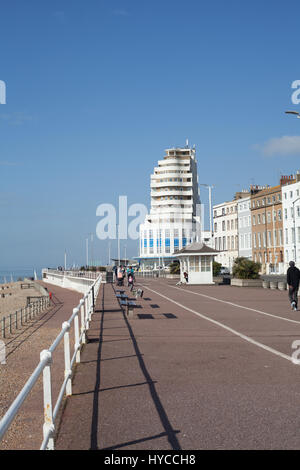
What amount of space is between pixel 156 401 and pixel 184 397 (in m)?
0.38

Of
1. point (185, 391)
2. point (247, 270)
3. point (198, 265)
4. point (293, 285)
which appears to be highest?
point (198, 265)

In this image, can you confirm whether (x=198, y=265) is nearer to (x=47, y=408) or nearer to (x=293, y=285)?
(x=293, y=285)

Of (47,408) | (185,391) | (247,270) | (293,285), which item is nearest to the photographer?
(47,408)

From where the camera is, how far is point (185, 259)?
4675cm

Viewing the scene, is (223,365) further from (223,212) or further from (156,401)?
(223,212)

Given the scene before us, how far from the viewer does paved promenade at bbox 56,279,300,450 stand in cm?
539

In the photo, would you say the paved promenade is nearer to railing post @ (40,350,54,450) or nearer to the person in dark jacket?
railing post @ (40,350,54,450)

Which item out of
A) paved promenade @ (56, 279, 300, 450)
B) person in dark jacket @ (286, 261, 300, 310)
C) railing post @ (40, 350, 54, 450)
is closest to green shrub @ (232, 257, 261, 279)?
person in dark jacket @ (286, 261, 300, 310)

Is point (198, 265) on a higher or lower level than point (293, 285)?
higher

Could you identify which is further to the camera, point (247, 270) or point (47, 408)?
point (247, 270)

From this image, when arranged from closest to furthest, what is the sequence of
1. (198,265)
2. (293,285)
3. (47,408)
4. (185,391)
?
(47,408), (185,391), (293,285), (198,265)

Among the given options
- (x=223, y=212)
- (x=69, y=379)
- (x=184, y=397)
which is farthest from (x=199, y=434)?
(x=223, y=212)

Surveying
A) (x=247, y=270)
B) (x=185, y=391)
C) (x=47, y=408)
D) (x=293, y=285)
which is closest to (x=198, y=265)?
(x=247, y=270)

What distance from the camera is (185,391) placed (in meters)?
7.38
